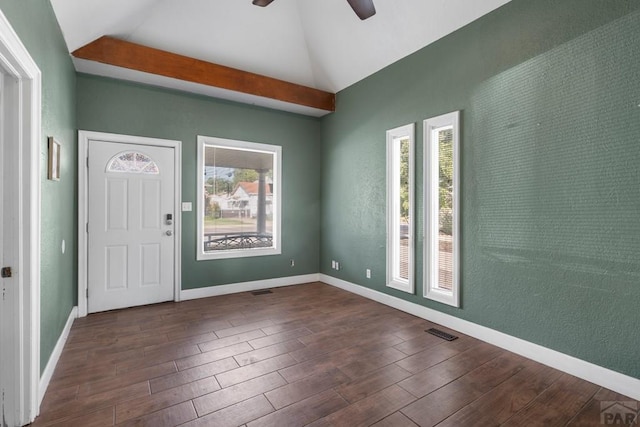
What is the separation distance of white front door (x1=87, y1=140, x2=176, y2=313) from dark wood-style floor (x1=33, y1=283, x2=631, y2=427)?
0.46 metres

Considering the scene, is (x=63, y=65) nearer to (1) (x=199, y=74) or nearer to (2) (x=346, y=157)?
(1) (x=199, y=74)

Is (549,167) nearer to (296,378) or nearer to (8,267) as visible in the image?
(296,378)

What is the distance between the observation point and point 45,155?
2.26 m

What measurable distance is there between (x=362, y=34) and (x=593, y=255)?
324 centimetres

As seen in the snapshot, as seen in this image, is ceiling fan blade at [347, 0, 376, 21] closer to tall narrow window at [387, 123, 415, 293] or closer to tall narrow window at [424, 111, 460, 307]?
tall narrow window at [424, 111, 460, 307]

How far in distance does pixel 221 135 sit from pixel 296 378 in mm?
3391

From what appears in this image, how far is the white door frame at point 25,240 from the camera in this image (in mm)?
1796

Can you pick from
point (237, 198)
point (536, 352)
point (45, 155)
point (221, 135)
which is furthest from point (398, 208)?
point (45, 155)

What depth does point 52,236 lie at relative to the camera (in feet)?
8.25

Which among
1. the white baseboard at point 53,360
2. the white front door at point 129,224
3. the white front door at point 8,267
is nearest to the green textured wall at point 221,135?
the white front door at point 129,224

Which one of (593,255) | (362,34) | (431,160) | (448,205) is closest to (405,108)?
(431,160)

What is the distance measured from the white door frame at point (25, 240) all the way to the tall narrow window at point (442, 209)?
3.30 metres

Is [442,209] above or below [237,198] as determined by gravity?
below

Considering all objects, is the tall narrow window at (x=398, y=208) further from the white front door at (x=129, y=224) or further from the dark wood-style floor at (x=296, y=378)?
the white front door at (x=129, y=224)
